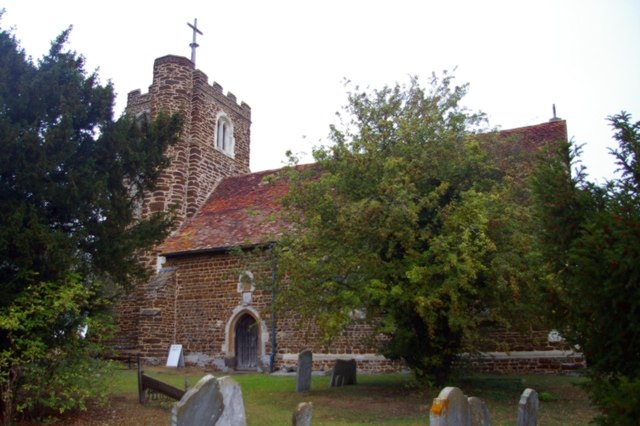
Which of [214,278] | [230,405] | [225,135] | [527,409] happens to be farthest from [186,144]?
[527,409]

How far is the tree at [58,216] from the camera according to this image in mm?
8227

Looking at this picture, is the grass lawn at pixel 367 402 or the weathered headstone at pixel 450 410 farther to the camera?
the grass lawn at pixel 367 402

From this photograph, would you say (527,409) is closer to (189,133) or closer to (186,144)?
(186,144)

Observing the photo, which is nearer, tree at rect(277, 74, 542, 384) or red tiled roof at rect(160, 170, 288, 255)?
tree at rect(277, 74, 542, 384)

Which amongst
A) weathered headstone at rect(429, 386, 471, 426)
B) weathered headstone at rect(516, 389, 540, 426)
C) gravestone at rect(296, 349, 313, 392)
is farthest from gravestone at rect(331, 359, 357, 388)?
weathered headstone at rect(429, 386, 471, 426)

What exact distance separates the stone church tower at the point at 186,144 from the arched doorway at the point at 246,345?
14.2 feet

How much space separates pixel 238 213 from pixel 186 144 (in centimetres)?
444

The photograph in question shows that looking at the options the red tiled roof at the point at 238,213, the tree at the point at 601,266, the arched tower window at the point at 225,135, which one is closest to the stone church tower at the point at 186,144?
the arched tower window at the point at 225,135

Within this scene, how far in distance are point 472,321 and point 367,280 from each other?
212cm

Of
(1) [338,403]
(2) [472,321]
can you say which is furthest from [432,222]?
(1) [338,403]

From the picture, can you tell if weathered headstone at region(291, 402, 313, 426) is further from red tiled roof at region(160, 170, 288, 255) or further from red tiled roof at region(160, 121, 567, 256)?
red tiled roof at region(160, 170, 288, 255)

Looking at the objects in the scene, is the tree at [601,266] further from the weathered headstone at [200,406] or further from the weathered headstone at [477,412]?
the weathered headstone at [200,406]

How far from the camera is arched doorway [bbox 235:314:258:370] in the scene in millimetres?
18688

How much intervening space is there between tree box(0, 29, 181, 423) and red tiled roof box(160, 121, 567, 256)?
6.75 meters
